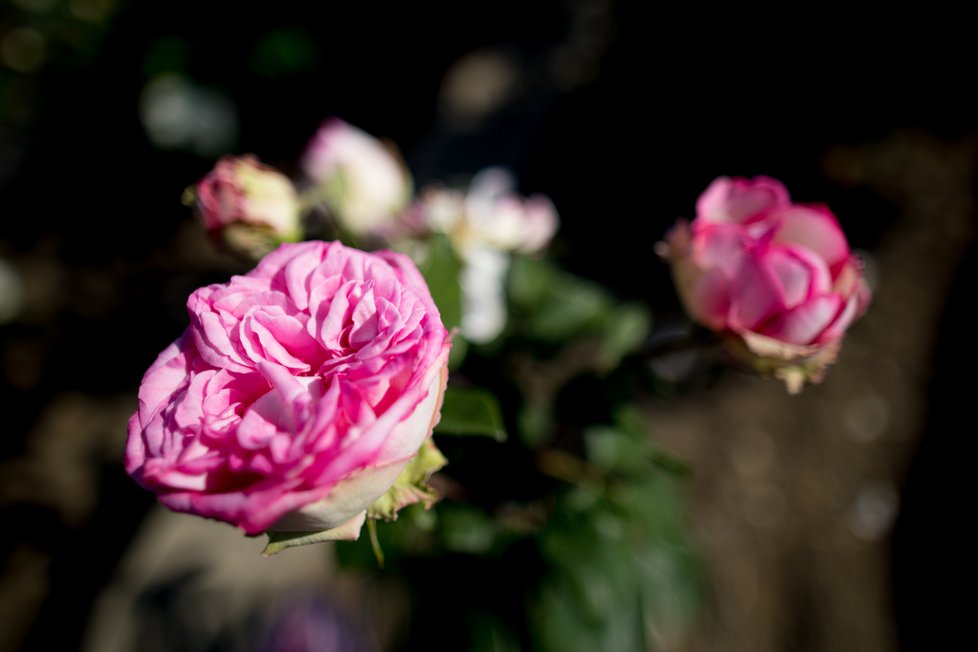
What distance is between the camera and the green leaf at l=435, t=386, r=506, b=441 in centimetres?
39

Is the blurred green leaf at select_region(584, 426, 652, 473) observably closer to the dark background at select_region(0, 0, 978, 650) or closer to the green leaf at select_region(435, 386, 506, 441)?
the green leaf at select_region(435, 386, 506, 441)

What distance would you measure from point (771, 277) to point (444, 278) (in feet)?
0.78

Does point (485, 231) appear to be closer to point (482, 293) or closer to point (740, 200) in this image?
point (482, 293)

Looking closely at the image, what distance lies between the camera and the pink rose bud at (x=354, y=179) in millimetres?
568

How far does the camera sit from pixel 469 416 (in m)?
0.41

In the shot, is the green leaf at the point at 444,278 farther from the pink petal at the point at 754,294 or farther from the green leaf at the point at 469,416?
the pink petal at the point at 754,294

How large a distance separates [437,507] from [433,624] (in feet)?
0.59

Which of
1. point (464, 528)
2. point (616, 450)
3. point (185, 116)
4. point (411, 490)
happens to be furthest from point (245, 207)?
point (185, 116)

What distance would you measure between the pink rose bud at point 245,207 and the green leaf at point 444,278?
0.38 ft

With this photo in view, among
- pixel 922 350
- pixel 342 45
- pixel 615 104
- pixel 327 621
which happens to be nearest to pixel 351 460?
pixel 327 621

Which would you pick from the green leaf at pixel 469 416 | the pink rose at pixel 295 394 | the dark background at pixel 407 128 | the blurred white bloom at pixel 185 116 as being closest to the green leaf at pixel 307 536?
the pink rose at pixel 295 394

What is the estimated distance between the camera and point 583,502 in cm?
72

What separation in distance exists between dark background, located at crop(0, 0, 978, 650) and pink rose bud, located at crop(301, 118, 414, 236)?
106cm

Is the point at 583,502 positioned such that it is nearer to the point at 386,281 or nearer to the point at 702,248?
the point at 702,248
